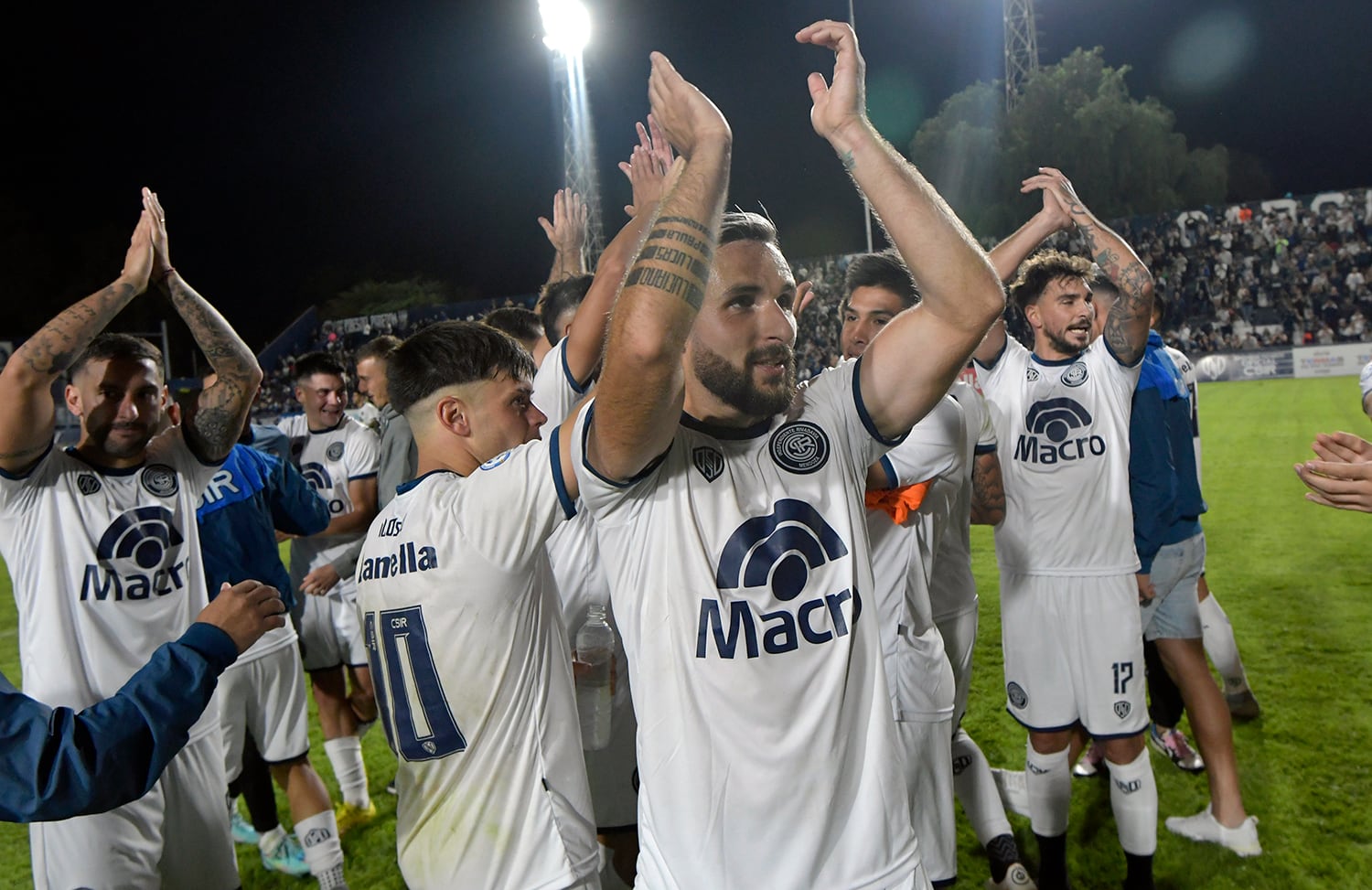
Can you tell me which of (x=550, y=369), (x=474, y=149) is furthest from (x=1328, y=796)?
(x=474, y=149)

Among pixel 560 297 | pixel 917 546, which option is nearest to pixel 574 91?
pixel 560 297

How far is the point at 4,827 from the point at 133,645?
315 centimetres

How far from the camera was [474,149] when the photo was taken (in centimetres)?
4803

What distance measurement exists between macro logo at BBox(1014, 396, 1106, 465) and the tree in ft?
114

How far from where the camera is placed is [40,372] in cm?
278

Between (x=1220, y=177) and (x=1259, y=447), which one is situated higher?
(x=1220, y=177)

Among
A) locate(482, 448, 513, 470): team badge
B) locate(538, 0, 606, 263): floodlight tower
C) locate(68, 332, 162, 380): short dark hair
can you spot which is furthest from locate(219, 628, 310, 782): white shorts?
locate(538, 0, 606, 263): floodlight tower

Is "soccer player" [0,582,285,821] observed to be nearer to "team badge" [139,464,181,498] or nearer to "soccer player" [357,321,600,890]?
"soccer player" [357,321,600,890]

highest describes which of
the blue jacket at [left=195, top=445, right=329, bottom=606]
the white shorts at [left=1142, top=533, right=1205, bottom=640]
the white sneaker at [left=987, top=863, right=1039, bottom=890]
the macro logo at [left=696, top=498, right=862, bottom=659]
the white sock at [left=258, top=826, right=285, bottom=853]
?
the blue jacket at [left=195, top=445, right=329, bottom=606]

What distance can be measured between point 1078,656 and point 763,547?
2.38 metres

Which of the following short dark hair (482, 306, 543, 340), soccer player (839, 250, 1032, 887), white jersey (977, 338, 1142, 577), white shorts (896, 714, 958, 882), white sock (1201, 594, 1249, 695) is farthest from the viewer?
white sock (1201, 594, 1249, 695)

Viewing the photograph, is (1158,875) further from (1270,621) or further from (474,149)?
(474,149)

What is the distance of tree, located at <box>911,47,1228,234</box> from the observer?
3750cm

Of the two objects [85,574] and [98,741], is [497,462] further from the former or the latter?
[85,574]
